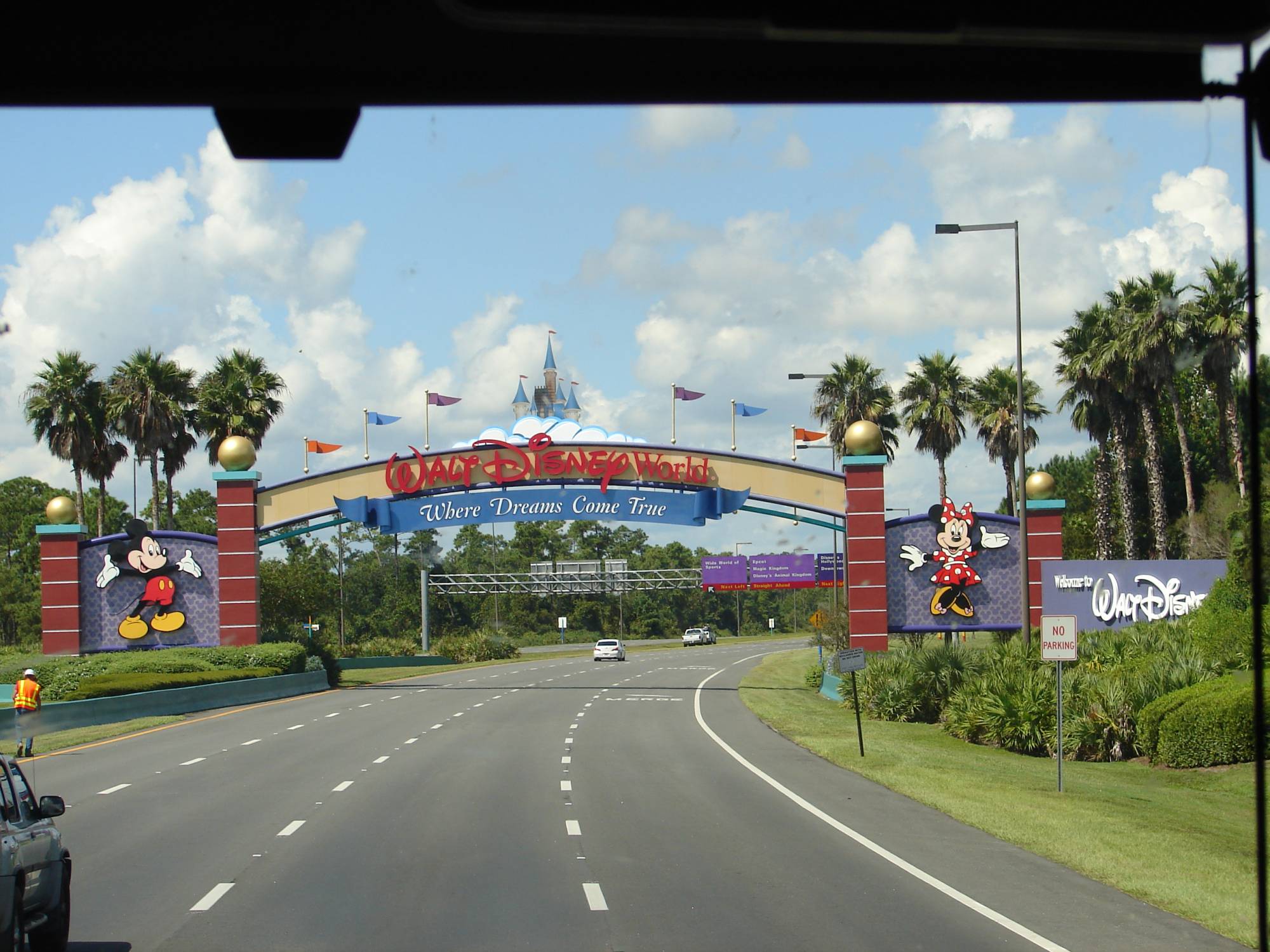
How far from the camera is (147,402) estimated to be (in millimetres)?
60562

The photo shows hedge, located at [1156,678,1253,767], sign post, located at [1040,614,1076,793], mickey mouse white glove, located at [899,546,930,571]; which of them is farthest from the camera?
mickey mouse white glove, located at [899,546,930,571]

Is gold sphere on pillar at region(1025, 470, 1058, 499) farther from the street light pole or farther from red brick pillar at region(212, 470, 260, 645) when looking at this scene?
red brick pillar at region(212, 470, 260, 645)

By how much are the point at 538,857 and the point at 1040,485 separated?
33.7 meters

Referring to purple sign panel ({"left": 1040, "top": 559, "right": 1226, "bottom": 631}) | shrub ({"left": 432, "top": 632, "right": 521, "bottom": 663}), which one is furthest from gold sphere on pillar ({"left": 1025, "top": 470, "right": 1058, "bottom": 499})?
shrub ({"left": 432, "top": 632, "right": 521, "bottom": 663})

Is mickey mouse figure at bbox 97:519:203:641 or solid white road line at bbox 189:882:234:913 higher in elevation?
mickey mouse figure at bbox 97:519:203:641

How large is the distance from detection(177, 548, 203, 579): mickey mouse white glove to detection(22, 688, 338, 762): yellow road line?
5.58 m

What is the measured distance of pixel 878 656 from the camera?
39562mm

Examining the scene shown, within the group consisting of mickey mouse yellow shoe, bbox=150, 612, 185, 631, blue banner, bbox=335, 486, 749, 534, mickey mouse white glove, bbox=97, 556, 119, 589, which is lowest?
mickey mouse yellow shoe, bbox=150, 612, 185, 631

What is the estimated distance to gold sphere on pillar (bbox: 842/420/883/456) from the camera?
148ft

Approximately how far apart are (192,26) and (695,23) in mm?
2140

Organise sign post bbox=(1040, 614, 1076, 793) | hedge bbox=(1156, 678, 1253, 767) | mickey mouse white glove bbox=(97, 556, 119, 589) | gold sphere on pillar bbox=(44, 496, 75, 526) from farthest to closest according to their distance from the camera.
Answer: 1. gold sphere on pillar bbox=(44, 496, 75, 526)
2. mickey mouse white glove bbox=(97, 556, 119, 589)
3. hedge bbox=(1156, 678, 1253, 767)
4. sign post bbox=(1040, 614, 1076, 793)

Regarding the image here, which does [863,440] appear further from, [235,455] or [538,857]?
[538,857]

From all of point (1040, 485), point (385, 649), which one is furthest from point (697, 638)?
point (1040, 485)

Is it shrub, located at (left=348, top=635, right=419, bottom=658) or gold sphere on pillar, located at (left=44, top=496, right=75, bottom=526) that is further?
shrub, located at (left=348, top=635, right=419, bottom=658)
